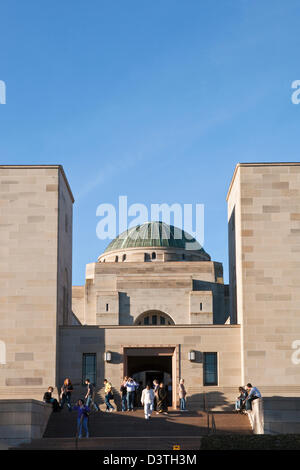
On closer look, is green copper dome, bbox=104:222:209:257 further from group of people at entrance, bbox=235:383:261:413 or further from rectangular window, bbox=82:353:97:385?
group of people at entrance, bbox=235:383:261:413

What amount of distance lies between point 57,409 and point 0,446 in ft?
19.2

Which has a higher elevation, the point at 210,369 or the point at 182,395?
the point at 210,369

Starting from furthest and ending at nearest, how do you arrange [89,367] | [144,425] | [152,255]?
[152,255], [89,367], [144,425]

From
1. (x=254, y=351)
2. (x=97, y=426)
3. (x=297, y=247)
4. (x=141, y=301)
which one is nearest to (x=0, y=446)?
(x=97, y=426)

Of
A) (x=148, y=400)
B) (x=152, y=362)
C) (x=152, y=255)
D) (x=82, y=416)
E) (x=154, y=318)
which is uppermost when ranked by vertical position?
Result: (x=152, y=255)

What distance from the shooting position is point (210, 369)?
33.3 m

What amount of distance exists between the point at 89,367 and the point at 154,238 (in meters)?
43.6

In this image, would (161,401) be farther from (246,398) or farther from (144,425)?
(246,398)

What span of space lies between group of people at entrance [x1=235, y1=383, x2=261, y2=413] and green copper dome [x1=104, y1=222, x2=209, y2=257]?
4518 centimetres

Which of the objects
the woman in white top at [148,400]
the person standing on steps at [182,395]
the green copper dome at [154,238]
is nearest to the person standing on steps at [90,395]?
the woman in white top at [148,400]

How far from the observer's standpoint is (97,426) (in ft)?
91.1

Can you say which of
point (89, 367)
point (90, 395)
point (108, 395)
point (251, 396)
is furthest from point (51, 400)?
point (251, 396)

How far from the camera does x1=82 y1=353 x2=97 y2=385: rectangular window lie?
3331 centimetres

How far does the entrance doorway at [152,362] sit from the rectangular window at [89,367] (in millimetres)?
1310
